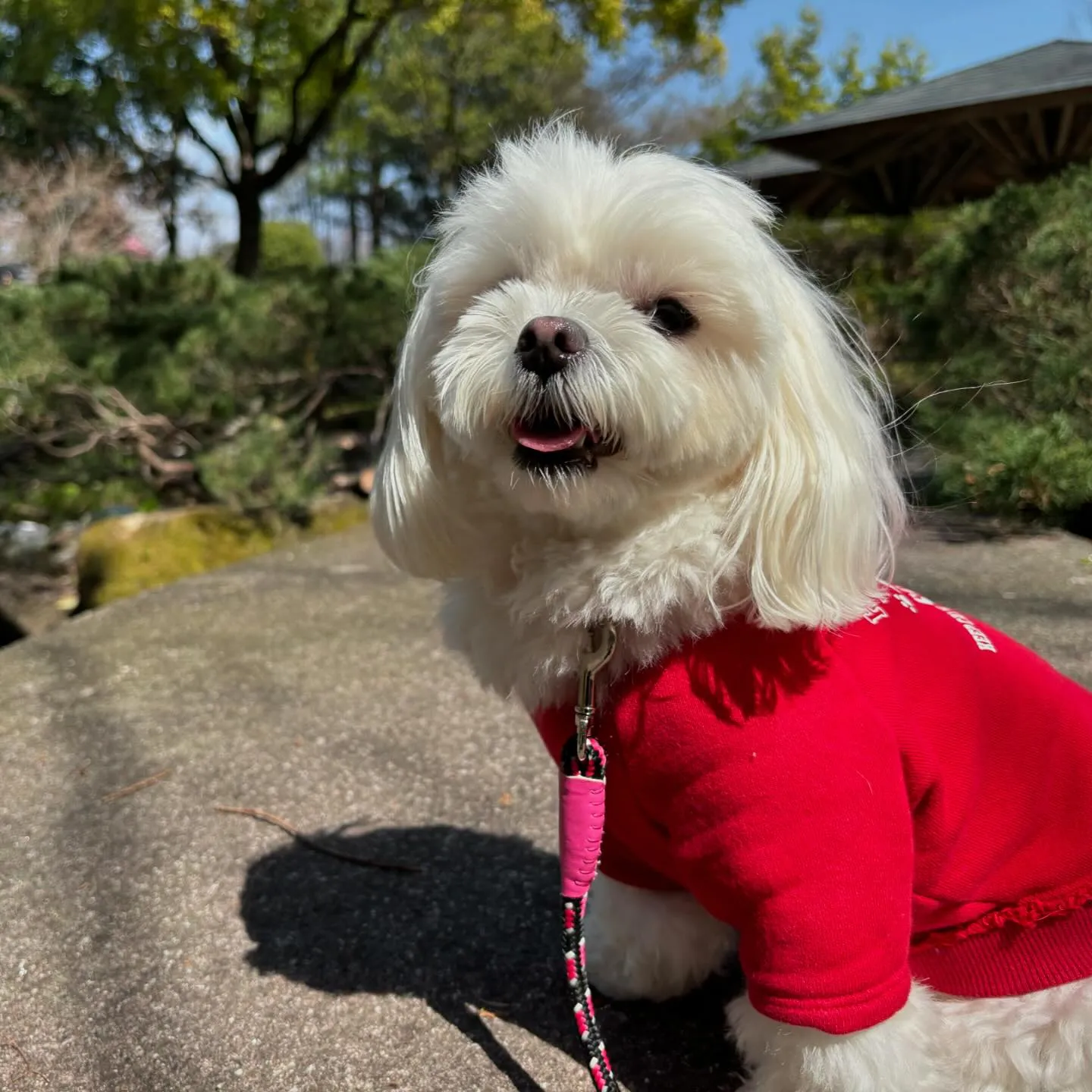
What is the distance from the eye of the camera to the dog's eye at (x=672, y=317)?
4.29 feet

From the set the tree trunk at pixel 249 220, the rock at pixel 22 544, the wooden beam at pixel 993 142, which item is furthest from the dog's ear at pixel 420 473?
the tree trunk at pixel 249 220

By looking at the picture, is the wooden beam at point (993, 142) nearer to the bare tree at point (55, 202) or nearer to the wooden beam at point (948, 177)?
the wooden beam at point (948, 177)

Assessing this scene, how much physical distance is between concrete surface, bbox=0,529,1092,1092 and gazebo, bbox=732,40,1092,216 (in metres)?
2.67

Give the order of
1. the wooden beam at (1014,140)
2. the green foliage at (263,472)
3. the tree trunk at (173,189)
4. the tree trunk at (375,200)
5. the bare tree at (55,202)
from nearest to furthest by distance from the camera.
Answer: the green foliage at (263,472) → the wooden beam at (1014,140) → the bare tree at (55,202) → the tree trunk at (173,189) → the tree trunk at (375,200)

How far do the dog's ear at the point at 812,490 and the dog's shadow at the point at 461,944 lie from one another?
2.78ft

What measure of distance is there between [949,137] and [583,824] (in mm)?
6805

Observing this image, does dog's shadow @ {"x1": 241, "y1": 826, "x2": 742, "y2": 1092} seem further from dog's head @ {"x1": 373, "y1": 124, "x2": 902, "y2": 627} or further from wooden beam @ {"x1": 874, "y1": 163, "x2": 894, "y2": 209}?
wooden beam @ {"x1": 874, "y1": 163, "x2": 894, "y2": 209}

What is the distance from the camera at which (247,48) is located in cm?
726

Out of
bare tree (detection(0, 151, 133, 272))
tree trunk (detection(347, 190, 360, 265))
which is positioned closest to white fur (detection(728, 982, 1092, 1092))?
bare tree (detection(0, 151, 133, 272))

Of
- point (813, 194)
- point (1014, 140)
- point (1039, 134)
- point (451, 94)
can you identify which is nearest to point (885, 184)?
point (813, 194)

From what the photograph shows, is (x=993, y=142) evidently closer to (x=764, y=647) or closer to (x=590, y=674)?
(x=764, y=647)

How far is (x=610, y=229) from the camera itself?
4.23 ft

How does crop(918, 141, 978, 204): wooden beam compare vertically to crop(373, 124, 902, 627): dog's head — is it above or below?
above

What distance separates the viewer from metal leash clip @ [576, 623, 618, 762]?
129 cm
